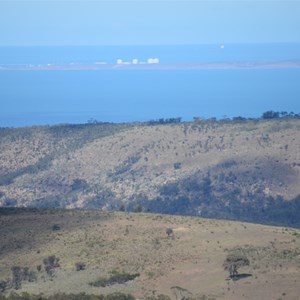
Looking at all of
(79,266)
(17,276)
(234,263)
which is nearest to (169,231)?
(79,266)

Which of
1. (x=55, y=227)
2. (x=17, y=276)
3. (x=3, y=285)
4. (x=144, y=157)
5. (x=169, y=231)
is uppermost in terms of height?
(x=144, y=157)

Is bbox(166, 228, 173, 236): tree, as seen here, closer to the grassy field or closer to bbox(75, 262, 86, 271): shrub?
the grassy field

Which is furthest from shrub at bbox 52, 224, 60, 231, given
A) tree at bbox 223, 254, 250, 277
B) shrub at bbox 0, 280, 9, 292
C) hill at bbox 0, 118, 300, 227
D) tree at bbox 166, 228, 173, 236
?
hill at bbox 0, 118, 300, 227

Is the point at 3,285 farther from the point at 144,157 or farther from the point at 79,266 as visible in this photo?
the point at 144,157

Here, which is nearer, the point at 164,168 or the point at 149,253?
the point at 149,253

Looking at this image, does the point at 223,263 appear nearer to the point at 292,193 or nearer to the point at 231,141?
the point at 292,193

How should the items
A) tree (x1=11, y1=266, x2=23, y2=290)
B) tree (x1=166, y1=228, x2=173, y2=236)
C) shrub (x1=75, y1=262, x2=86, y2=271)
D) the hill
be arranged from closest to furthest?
tree (x1=11, y1=266, x2=23, y2=290)
shrub (x1=75, y1=262, x2=86, y2=271)
tree (x1=166, y1=228, x2=173, y2=236)
the hill
